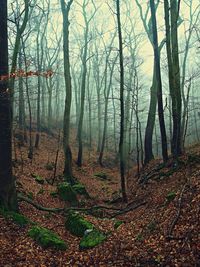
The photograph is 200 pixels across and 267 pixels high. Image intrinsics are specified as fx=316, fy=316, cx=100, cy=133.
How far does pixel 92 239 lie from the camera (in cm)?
852

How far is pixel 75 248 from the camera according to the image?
8.40 meters

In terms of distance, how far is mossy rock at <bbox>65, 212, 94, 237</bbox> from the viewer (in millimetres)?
9508

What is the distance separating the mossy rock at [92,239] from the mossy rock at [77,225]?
1.73ft

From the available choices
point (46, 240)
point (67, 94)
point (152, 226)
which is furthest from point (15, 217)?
point (67, 94)

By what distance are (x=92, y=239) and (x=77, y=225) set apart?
127cm

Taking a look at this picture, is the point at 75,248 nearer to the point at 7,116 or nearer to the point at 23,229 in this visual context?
the point at 23,229

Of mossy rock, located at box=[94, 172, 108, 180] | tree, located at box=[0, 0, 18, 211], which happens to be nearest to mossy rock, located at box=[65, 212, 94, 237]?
tree, located at box=[0, 0, 18, 211]

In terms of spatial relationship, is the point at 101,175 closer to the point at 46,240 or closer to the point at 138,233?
the point at 138,233

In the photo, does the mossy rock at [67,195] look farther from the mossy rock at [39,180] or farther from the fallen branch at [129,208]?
the fallen branch at [129,208]

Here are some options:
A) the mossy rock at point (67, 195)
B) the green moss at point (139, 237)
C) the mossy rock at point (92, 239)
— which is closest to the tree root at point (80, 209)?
the mossy rock at point (67, 195)

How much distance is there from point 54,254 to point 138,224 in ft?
9.33

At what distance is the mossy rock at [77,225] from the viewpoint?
9.51 m

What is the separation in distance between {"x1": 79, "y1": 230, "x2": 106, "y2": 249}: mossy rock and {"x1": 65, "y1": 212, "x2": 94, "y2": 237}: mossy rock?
0.53 metres

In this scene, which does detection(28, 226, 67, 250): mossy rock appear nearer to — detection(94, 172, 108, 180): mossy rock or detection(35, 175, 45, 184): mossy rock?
detection(35, 175, 45, 184): mossy rock
